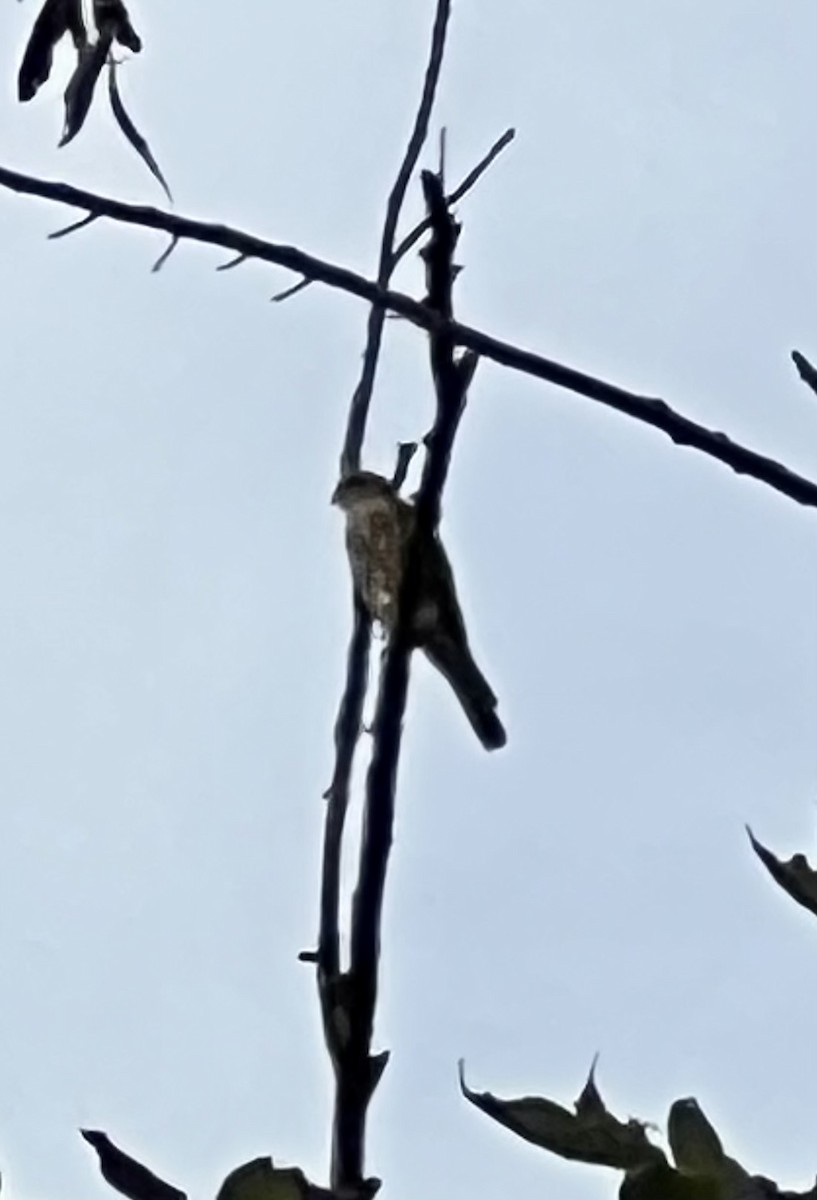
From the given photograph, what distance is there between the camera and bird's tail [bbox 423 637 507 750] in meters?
1.82

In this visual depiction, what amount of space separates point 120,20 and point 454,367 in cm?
99

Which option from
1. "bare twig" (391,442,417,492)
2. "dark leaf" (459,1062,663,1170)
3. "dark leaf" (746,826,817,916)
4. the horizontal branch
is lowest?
"dark leaf" (459,1062,663,1170)

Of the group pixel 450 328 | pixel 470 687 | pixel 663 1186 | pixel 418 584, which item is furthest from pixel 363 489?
pixel 663 1186

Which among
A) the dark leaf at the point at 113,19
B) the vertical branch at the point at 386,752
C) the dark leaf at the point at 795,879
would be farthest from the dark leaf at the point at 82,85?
the dark leaf at the point at 795,879

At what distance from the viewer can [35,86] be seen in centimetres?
188

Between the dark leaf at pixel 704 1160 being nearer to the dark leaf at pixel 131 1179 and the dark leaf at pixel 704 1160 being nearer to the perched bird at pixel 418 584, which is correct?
the dark leaf at pixel 131 1179

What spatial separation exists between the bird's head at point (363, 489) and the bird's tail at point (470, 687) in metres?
0.16

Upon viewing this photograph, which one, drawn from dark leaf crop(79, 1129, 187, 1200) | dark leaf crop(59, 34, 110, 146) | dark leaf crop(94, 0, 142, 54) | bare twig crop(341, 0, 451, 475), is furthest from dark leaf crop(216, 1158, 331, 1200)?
dark leaf crop(94, 0, 142, 54)

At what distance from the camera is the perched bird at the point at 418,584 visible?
1.28 metres

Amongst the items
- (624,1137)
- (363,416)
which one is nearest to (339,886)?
(624,1137)

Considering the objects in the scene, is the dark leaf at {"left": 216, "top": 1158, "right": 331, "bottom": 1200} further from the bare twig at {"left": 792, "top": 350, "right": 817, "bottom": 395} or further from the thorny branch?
the bare twig at {"left": 792, "top": 350, "right": 817, "bottom": 395}

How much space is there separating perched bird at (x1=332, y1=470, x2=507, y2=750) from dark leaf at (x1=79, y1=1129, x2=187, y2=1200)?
0.42 m

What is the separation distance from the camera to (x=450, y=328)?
3.25ft

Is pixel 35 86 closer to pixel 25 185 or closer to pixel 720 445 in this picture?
pixel 25 185
